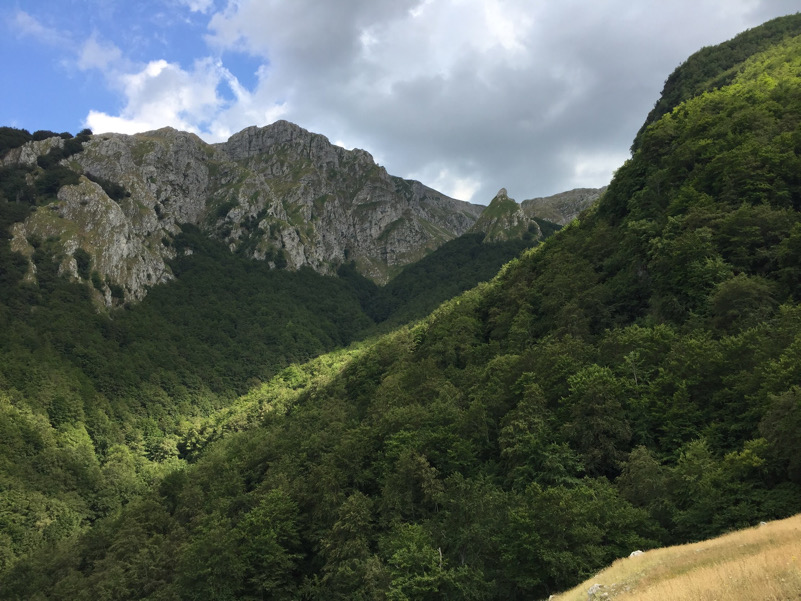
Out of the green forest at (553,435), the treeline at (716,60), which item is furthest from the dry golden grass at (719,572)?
the treeline at (716,60)

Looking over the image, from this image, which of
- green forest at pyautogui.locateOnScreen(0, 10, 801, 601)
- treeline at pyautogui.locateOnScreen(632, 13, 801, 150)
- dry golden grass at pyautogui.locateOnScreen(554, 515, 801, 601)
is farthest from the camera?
treeline at pyautogui.locateOnScreen(632, 13, 801, 150)

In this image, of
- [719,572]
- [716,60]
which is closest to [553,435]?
[719,572]

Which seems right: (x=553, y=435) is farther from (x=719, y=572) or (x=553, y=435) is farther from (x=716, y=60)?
(x=716, y=60)

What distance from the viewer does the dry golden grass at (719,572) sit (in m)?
13.3

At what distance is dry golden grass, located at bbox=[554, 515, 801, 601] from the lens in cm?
1334

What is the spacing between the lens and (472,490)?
43.8m

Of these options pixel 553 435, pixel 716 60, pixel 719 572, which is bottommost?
pixel 553 435

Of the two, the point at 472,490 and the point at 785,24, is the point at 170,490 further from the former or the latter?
the point at 785,24

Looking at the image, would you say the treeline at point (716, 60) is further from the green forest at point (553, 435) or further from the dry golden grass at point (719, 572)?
the dry golden grass at point (719, 572)

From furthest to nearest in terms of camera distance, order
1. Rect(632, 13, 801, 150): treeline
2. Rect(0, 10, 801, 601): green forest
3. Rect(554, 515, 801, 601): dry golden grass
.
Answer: Rect(632, 13, 801, 150): treeline < Rect(0, 10, 801, 601): green forest < Rect(554, 515, 801, 601): dry golden grass

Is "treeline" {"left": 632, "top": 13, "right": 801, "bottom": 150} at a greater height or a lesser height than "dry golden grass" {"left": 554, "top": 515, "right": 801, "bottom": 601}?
greater

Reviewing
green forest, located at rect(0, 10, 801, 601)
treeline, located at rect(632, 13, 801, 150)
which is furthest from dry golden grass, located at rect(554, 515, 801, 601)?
treeline, located at rect(632, 13, 801, 150)

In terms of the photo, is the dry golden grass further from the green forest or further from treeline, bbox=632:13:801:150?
treeline, bbox=632:13:801:150

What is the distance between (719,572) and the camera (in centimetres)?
1562
